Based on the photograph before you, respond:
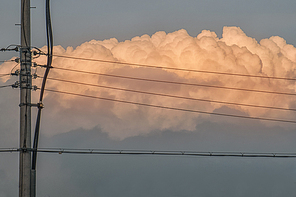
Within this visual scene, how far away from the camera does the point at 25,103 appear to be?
72.8 ft

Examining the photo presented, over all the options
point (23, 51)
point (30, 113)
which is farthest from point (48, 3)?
point (30, 113)

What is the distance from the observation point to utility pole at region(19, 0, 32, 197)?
72.4 feet

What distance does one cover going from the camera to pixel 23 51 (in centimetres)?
2284

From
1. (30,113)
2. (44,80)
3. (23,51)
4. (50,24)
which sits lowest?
(30,113)

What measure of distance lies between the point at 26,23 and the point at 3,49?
192 cm

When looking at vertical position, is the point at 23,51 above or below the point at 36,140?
above

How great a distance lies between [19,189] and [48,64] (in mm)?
6856

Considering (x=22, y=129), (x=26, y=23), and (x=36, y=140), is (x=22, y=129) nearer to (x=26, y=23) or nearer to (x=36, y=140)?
(x=36, y=140)

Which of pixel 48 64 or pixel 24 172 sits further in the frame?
pixel 48 64

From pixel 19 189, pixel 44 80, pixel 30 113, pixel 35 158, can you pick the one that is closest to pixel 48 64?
pixel 44 80

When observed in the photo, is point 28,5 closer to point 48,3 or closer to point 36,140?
point 48,3

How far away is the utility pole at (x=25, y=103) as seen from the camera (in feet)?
72.4

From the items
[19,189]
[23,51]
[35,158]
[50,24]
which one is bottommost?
[19,189]

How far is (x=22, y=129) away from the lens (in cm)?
2209
